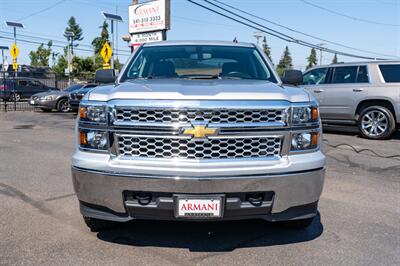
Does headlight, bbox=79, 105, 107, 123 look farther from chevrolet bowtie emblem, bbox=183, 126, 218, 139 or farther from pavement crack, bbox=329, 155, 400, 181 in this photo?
pavement crack, bbox=329, 155, 400, 181

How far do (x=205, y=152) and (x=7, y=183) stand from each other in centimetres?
385

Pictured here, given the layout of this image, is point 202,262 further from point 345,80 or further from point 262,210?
point 345,80

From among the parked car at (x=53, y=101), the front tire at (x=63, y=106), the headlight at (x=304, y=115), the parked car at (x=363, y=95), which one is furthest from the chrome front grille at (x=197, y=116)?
the front tire at (x=63, y=106)

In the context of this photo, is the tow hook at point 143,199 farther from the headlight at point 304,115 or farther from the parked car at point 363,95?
the parked car at point 363,95

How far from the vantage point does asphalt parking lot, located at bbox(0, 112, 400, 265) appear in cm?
348

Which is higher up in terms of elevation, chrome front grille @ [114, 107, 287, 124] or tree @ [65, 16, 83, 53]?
tree @ [65, 16, 83, 53]

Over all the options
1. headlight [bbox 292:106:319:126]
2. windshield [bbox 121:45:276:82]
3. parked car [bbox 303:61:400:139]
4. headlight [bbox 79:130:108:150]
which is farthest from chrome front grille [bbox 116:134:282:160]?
parked car [bbox 303:61:400:139]

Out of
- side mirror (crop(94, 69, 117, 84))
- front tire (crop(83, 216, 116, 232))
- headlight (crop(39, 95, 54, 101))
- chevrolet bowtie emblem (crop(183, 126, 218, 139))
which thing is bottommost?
front tire (crop(83, 216, 116, 232))

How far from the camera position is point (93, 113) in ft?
11.3

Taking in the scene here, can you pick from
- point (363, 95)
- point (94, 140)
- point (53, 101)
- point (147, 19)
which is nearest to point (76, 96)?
point (53, 101)

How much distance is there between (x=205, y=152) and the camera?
328 cm

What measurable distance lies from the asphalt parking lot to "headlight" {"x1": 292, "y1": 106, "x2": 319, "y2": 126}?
1.11 metres

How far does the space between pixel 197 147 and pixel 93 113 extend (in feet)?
2.94

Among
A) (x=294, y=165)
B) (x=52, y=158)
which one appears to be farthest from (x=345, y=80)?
(x=294, y=165)
